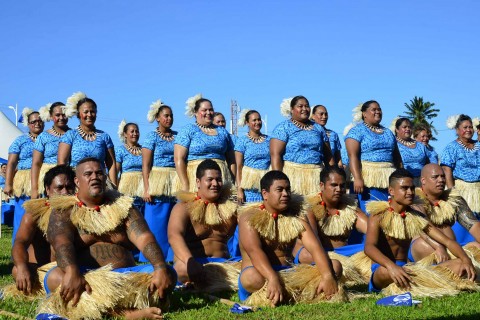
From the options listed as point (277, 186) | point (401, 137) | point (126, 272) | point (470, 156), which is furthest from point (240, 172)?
point (126, 272)

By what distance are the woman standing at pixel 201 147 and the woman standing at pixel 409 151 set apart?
2186 mm

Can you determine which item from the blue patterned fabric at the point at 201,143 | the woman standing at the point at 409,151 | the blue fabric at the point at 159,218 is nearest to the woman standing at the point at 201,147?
the blue patterned fabric at the point at 201,143

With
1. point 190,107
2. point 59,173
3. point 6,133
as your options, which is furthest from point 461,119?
point 6,133

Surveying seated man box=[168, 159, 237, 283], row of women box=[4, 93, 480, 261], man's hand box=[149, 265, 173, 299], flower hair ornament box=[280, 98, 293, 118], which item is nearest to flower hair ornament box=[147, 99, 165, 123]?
row of women box=[4, 93, 480, 261]

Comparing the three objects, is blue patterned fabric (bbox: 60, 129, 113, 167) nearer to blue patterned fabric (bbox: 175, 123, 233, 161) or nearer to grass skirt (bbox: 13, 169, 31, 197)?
blue patterned fabric (bbox: 175, 123, 233, 161)

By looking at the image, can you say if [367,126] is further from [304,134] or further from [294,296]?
[294,296]

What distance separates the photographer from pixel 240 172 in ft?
30.9

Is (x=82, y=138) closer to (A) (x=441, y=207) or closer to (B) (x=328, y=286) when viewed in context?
(B) (x=328, y=286)

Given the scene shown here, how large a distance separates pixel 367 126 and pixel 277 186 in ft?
9.68

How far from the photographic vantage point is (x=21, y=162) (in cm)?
905

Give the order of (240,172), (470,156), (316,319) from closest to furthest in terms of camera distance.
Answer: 1. (316,319)
2. (470,156)
3. (240,172)

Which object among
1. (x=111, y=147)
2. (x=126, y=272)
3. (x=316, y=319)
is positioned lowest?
(x=316, y=319)

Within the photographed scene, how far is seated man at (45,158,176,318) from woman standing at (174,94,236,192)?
8.32 feet

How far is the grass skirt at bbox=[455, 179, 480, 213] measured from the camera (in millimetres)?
8172
